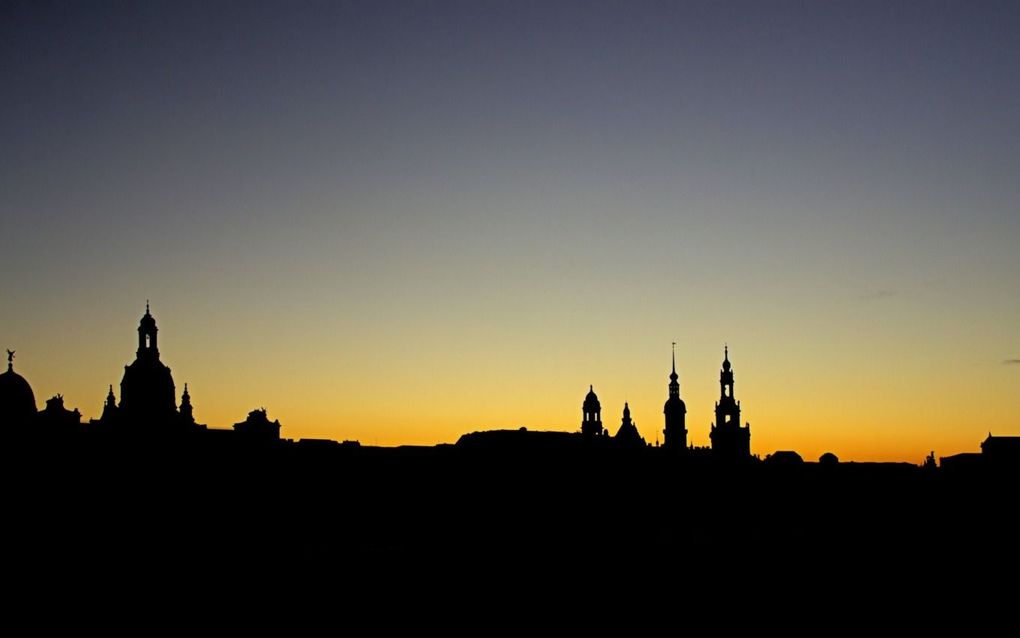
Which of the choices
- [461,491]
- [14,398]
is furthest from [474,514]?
[14,398]

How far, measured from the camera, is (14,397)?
75.3 m

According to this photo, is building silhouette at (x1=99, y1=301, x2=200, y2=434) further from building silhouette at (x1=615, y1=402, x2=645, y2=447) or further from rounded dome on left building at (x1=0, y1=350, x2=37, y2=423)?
building silhouette at (x1=615, y1=402, x2=645, y2=447)

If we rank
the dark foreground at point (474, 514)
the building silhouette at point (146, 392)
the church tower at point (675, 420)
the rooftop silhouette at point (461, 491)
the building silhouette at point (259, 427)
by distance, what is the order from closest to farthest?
the dark foreground at point (474, 514) < the rooftop silhouette at point (461, 491) < the building silhouette at point (146, 392) < the building silhouette at point (259, 427) < the church tower at point (675, 420)

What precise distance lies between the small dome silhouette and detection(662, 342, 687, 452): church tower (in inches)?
2682

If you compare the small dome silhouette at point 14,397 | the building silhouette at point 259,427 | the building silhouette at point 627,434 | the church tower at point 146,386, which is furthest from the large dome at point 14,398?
the building silhouette at point 627,434

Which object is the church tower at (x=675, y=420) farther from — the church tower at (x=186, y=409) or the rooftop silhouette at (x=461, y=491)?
the church tower at (x=186, y=409)

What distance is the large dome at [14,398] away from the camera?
74.9 metres

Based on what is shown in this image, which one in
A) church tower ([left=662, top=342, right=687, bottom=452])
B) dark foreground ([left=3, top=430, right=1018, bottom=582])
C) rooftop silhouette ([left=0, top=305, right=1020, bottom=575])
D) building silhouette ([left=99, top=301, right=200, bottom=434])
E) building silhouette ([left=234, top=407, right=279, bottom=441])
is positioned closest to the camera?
dark foreground ([left=3, top=430, right=1018, bottom=582])

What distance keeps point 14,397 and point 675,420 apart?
71.1 meters

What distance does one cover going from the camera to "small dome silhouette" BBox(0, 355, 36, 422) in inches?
2948

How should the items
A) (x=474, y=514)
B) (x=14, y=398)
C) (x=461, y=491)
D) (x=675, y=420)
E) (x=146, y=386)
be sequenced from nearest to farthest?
(x=14, y=398), (x=146, y=386), (x=474, y=514), (x=461, y=491), (x=675, y=420)

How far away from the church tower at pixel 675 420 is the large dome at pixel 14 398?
68.1 meters

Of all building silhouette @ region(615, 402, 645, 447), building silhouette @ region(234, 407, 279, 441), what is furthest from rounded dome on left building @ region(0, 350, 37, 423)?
building silhouette @ region(615, 402, 645, 447)

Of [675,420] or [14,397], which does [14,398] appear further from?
[675,420]
